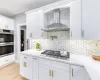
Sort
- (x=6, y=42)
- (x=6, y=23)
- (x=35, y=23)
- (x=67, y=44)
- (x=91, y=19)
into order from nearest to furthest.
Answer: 1. (x=91, y=19)
2. (x=67, y=44)
3. (x=35, y=23)
4. (x=6, y=42)
5. (x=6, y=23)

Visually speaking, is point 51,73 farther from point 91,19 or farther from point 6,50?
point 6,50

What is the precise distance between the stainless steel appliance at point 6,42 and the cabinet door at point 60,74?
99.5 inches

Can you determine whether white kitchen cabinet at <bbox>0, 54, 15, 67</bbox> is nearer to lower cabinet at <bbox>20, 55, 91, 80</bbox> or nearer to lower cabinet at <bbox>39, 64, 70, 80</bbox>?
lower cabinet at <bbox>20, 55, 91, 80</bbox>

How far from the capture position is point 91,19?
1532 mm

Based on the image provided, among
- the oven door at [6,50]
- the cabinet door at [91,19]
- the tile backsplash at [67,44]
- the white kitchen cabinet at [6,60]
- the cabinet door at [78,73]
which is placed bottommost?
the white kitchen cabinet at [6,60]

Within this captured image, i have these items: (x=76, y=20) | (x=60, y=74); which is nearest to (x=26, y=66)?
(x=60, y=74)

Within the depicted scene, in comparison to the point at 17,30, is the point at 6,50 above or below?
below

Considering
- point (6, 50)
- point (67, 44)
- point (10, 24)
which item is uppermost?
point (10, 24)

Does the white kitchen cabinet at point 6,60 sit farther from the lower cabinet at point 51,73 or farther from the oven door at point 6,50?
the lower cabinet at point 51,73

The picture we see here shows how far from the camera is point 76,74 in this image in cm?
145

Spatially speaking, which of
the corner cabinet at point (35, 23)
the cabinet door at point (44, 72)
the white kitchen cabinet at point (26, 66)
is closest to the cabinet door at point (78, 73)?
the cabinet door at point (44, 72)

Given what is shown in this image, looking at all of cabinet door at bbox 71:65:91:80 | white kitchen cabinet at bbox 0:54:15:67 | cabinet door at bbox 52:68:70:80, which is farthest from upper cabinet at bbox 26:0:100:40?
white kitchen cabinet at bbox 0:54:15:67

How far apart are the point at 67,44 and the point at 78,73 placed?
0.94 metres

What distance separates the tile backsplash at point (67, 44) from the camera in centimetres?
191
